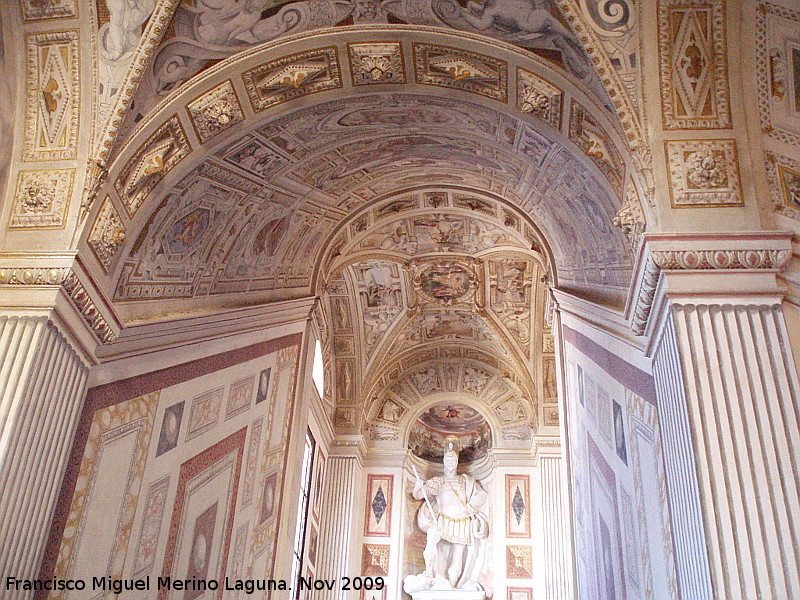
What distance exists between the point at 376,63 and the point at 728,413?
16.2ft

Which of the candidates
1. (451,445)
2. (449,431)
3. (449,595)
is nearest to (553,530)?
(449,595)

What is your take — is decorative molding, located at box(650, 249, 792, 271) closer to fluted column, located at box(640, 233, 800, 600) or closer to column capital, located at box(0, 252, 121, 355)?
fluted column, located at box(640, 233, 800, 600)

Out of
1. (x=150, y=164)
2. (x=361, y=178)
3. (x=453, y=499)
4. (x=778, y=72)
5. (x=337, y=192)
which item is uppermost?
(x=361, y=178)

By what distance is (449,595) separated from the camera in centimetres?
1412

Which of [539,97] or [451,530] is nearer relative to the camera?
[539,97]

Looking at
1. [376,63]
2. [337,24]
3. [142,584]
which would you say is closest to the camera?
[142,584]

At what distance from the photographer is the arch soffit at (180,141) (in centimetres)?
680

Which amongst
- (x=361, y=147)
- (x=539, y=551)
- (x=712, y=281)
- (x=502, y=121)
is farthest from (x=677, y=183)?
(x=539, y=551)

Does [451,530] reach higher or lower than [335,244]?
lower

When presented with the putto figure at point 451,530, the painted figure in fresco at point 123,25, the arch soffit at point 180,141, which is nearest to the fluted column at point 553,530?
the putto figure at point 451,530

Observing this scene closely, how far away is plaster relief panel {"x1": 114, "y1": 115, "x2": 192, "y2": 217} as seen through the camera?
698cm

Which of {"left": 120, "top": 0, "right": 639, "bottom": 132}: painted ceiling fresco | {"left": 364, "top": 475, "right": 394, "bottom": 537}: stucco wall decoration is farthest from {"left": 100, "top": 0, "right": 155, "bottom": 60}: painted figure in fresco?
{"left": 364, "top": 475, "right": 394, "bottom": 537}: stucco wall decoration

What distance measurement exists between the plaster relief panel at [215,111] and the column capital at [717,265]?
4.38 m

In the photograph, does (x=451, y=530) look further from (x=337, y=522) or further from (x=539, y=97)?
(x=539, y=97)
